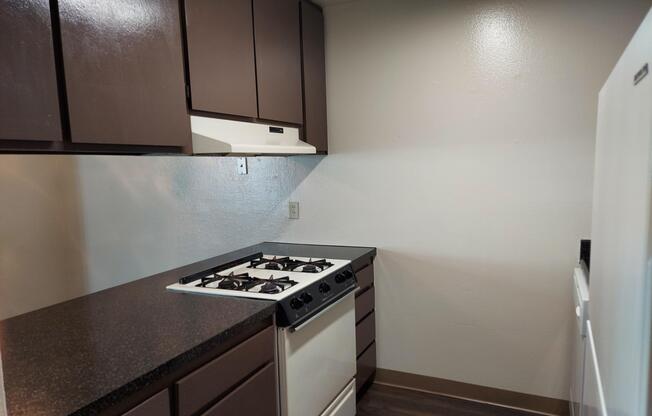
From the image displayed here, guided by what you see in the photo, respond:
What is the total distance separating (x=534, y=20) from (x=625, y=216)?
1.81 m

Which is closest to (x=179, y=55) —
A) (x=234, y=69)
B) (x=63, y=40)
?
(x=234, y=69)

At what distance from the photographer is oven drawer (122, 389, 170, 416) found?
3.68ft

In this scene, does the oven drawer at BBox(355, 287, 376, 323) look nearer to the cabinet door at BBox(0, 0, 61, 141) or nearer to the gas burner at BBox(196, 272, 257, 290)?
the gas burner at BBox(196, 272, 257, 290)

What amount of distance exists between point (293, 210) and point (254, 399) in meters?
1.49

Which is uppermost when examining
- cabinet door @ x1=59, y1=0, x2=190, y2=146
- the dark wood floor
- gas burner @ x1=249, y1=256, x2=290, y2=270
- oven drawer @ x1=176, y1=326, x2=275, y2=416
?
cabinet door @ x1=59, y1=0, x2=190, y2=146

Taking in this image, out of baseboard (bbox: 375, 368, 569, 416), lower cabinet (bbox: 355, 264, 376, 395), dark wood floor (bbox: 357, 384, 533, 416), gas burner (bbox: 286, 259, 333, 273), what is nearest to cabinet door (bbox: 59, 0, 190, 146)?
gas burner (bbox: 286, 259, 333, 273)

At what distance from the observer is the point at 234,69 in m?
1.93

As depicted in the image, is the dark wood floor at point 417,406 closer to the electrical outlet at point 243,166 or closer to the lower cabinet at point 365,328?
the lower cabinet at point 365,328

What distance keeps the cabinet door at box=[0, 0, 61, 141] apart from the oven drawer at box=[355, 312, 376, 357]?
1.83 m

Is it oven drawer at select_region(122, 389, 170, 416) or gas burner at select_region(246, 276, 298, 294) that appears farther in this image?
gas burner at select_region(246, 276, 298, 294)

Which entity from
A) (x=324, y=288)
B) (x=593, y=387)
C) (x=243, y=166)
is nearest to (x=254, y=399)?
(x=324, y=288)

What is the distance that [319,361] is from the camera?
1.98 metres

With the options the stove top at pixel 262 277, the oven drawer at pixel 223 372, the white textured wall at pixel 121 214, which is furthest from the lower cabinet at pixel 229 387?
the white textured wall at pixel 121 214

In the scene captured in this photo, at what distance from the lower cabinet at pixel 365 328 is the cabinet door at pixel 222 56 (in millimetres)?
1162
